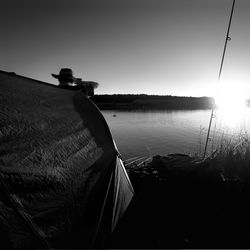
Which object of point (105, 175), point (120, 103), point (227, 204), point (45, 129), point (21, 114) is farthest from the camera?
point (120, 103)

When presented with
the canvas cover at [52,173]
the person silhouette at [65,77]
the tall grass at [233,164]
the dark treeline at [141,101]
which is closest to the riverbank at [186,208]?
the tall grass at [233,164]

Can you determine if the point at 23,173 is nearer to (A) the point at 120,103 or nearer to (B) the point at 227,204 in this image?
(B) the point at 227,204

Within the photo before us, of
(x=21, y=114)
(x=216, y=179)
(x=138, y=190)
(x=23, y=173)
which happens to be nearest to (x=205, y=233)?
(x=216, y=179)

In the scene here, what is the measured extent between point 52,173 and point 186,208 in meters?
3.31

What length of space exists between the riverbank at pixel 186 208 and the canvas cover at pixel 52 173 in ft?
1.86

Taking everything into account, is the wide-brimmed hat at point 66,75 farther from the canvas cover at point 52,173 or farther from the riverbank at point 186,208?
the riverbank at point 186,208

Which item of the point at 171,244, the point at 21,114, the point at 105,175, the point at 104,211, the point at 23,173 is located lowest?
the point at 171,244

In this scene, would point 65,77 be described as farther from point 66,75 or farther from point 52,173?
point 52,173

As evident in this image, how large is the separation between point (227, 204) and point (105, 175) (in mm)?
3190

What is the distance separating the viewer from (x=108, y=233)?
302 centimetres

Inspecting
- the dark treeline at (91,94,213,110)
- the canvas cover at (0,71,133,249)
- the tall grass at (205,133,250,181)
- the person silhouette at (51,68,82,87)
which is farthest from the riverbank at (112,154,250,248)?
the dark treeline at (91,94,213,110)

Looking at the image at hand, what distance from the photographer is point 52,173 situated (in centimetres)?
237

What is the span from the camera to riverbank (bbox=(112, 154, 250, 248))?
3.21m

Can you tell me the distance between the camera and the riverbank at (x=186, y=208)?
10.5 ft
